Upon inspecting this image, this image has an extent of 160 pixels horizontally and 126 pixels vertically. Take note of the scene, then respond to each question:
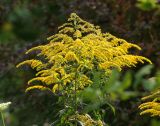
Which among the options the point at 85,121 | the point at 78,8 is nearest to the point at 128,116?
the point at 78,8

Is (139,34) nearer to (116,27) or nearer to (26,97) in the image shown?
(116,27)

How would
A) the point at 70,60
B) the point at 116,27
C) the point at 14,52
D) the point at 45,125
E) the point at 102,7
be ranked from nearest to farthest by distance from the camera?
the point at 70,60 < the point at 45,125 < the point at 116,27 < the point at 102,7 < the point at 14,52

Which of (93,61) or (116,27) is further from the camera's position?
(116,27)

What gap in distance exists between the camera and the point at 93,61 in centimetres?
370

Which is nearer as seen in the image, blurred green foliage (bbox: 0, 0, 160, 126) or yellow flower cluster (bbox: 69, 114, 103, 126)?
yellow flower cluster (bbox: 69, 114, 103, 126)

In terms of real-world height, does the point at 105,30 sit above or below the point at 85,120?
above

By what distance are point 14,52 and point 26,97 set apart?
1.20 meters

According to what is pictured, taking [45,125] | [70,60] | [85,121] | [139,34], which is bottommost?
[85,121]

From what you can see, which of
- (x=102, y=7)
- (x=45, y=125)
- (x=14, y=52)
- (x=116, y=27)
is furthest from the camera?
(x=14, y=52)

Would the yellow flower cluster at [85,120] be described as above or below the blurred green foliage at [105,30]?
below

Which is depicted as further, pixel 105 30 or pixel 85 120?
pixel 105 30

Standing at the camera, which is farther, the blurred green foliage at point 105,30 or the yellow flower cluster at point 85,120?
the blurred green foliage at point 105,30

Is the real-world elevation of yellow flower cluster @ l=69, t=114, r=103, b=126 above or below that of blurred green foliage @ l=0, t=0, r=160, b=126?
below

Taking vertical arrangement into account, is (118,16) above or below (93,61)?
above
